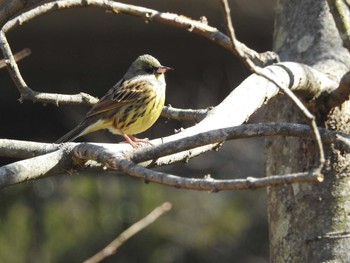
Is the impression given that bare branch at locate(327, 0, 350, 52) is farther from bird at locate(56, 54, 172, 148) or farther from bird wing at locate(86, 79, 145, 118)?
A: bird wing at locate(86, 79, 145, 118)

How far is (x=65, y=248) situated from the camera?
933 cm

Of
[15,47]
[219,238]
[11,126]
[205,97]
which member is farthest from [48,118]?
[219,238]

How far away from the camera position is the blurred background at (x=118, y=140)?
25.7 feet

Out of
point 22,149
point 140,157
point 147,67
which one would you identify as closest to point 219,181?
point 140,157

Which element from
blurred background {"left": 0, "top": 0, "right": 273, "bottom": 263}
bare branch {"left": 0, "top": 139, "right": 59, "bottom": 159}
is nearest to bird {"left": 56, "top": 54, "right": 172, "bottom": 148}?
bare branch {"left": 0, "top": 139, "right": 59, "bottom": 159}

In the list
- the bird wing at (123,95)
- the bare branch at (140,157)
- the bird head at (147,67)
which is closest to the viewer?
the bare branch at (140,157)

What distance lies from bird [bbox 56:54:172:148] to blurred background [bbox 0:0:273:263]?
2469 mm

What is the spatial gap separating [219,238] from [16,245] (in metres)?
2.25

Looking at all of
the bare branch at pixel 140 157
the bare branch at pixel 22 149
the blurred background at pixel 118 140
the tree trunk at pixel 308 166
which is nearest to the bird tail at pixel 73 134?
the tree trunk at pixel 308 166

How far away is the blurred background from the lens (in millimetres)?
7824

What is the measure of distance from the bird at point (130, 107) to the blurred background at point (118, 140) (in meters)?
2.47

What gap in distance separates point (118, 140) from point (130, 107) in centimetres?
337

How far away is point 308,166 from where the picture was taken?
356 centimetres

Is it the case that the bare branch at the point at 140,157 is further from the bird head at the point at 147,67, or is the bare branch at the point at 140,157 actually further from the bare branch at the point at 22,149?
the bird head at the point at 147,67
